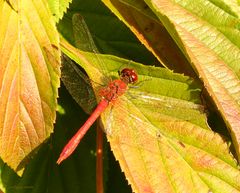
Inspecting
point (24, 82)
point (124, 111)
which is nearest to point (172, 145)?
point (124, 111)

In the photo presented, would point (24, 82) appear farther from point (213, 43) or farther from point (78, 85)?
point (213, 43)

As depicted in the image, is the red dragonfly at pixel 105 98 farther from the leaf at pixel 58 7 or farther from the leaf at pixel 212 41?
the leaf at pixel 58 7

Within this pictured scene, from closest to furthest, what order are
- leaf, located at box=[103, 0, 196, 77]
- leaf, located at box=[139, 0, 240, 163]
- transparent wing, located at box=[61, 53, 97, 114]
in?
1. leaf, located at box=[139, 0, 240, 163]
2. leaf, located at box=[103, 0, 196, 77]
3. transparent wing, located at box=[61, 53, 97, 114]

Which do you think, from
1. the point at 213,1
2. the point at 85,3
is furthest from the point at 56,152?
the point at 213,1

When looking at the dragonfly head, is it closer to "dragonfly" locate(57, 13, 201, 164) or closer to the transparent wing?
"dragonfly" locate(57, 13, 201, 164)

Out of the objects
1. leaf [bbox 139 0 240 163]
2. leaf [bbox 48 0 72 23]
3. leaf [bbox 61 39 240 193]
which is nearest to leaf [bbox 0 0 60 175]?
leaf [bbox 48 0 72 23]

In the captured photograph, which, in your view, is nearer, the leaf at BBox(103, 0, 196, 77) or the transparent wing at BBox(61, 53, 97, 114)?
the leaf at BBox(103, 0, 196, 77)

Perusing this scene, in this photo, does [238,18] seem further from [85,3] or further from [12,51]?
[12,51]
